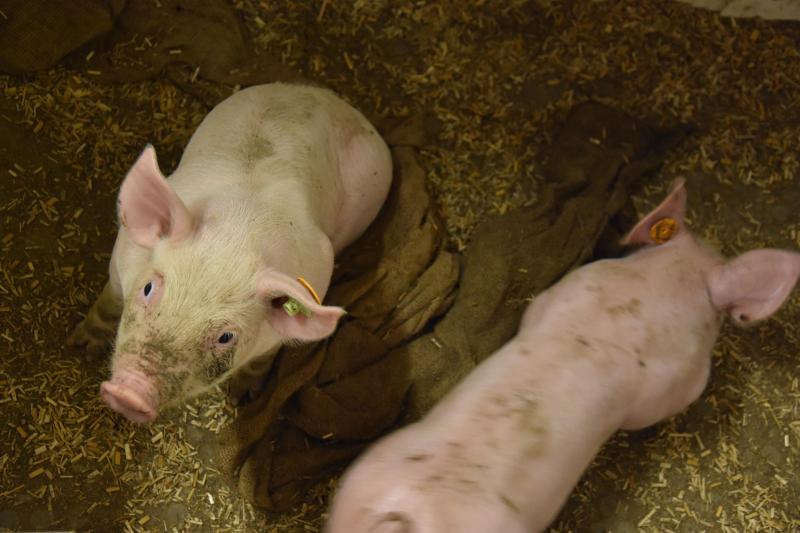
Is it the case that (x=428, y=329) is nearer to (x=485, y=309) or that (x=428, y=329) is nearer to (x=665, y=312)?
(x=485, y=309)

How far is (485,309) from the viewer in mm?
3223

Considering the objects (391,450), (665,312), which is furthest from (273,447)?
(665,312)

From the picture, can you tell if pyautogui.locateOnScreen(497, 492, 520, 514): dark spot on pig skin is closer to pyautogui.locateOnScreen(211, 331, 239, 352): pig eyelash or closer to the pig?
the pig

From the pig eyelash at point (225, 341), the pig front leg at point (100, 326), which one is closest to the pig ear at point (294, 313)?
the pig eyelash at point (225, 341)

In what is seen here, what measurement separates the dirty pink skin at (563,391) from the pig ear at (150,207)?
0.95 metres

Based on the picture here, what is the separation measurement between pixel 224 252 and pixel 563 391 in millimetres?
1214

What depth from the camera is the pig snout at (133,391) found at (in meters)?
1.94

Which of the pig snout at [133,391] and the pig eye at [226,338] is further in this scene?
the pig eye at [226,338]

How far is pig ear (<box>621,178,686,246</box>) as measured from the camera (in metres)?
2.84

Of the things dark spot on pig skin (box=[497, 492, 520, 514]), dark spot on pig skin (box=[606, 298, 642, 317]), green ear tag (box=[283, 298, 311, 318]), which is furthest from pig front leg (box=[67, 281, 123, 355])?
dark spot on pig skin (box=[606, 298, 642, 317])

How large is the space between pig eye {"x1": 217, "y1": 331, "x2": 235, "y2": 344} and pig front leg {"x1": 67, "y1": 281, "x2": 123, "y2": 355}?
854mm

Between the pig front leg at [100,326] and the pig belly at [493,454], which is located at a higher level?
the pig belly at [493,454]

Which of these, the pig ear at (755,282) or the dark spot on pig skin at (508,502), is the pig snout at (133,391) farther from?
the pig ear at (755,282)

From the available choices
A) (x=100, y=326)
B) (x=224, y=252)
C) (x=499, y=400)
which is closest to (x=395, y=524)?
(x=499, y=400)
